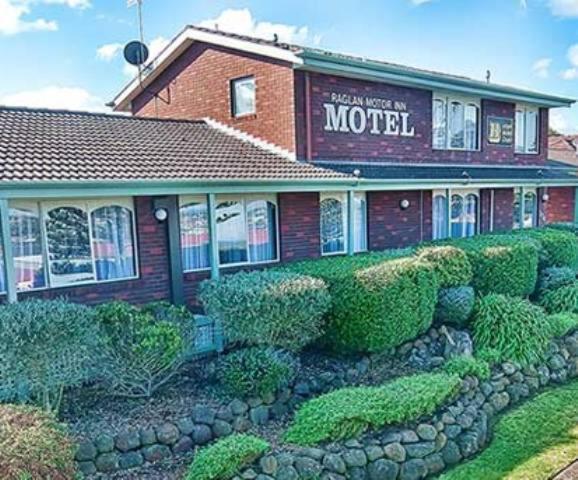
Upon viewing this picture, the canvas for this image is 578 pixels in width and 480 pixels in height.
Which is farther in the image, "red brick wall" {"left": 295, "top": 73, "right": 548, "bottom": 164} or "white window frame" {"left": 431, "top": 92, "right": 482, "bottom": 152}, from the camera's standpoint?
"white window frame" {"left": 431, "top": 92, "right": 482, "bottom": 152}

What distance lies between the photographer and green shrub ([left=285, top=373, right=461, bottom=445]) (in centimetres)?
715

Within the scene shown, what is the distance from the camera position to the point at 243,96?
596 inches

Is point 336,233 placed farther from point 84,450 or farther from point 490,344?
point 84,450

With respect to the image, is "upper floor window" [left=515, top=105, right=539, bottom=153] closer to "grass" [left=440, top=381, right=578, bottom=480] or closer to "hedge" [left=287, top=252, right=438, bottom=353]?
"hedge" [left=287, top=252, right=438, bottom=353]

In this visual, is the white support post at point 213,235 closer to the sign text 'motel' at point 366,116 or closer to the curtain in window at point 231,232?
the curtain in window at point 231,232

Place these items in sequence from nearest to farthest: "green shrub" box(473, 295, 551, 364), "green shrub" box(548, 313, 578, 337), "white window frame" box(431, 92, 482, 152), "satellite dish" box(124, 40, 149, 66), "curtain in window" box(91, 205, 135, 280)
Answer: "green shrub" box(473, 295, 551, 364) → "curtain in window" box(91, 205, 135, 280) → "green shrub" box(548, 313, 578, 337) → "satellite dish" box(124, 40, 149, 66) → "white window frame" box(431, 92, 482, 152)

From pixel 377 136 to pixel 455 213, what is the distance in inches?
175

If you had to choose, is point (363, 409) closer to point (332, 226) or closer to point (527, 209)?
point (332, 226)

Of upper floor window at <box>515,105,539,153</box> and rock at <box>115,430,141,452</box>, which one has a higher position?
upper floor window at <box>515,105,539,153</box>

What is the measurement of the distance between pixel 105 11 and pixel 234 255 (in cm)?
957

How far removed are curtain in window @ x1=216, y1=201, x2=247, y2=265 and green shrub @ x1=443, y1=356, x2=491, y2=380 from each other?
5290 millimetres

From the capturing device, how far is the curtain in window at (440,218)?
1717 centimetres

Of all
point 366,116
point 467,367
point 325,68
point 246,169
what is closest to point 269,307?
point 467,367

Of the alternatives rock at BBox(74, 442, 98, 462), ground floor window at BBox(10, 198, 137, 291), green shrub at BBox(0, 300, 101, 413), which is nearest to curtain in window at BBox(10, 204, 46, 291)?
ground floor window at BBox(10, 198, 137, 291)
